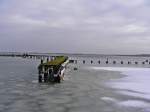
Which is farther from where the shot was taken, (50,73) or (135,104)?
(50,73)

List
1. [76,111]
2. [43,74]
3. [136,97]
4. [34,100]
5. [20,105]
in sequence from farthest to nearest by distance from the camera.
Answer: [43,74]
[136,97]
[34,100]
[20,105]
[76,111]

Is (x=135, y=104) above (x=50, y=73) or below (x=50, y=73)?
below

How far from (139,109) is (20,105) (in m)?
6.83

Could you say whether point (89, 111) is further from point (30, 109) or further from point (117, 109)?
point (30, 109)

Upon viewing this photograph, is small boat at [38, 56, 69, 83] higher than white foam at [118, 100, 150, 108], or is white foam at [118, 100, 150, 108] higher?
small boat at [38, 56, 69, 83]

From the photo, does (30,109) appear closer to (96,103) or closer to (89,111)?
(89,111)

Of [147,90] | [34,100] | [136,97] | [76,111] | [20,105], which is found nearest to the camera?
[76,111]

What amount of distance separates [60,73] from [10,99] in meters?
15.8

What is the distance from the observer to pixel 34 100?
2188 cm

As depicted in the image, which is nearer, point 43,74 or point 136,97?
point 136,97

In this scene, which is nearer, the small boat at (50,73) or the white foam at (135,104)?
the white foam at (135,104)

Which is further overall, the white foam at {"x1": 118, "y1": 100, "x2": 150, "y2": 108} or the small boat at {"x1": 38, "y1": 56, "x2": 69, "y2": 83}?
the small boat at {"x1": 38, "y1": 56, "x2": 69, "y2": 83}

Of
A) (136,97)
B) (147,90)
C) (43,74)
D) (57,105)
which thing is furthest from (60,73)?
(57,105)

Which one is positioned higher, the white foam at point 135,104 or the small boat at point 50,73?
the small boat at point 50,73
